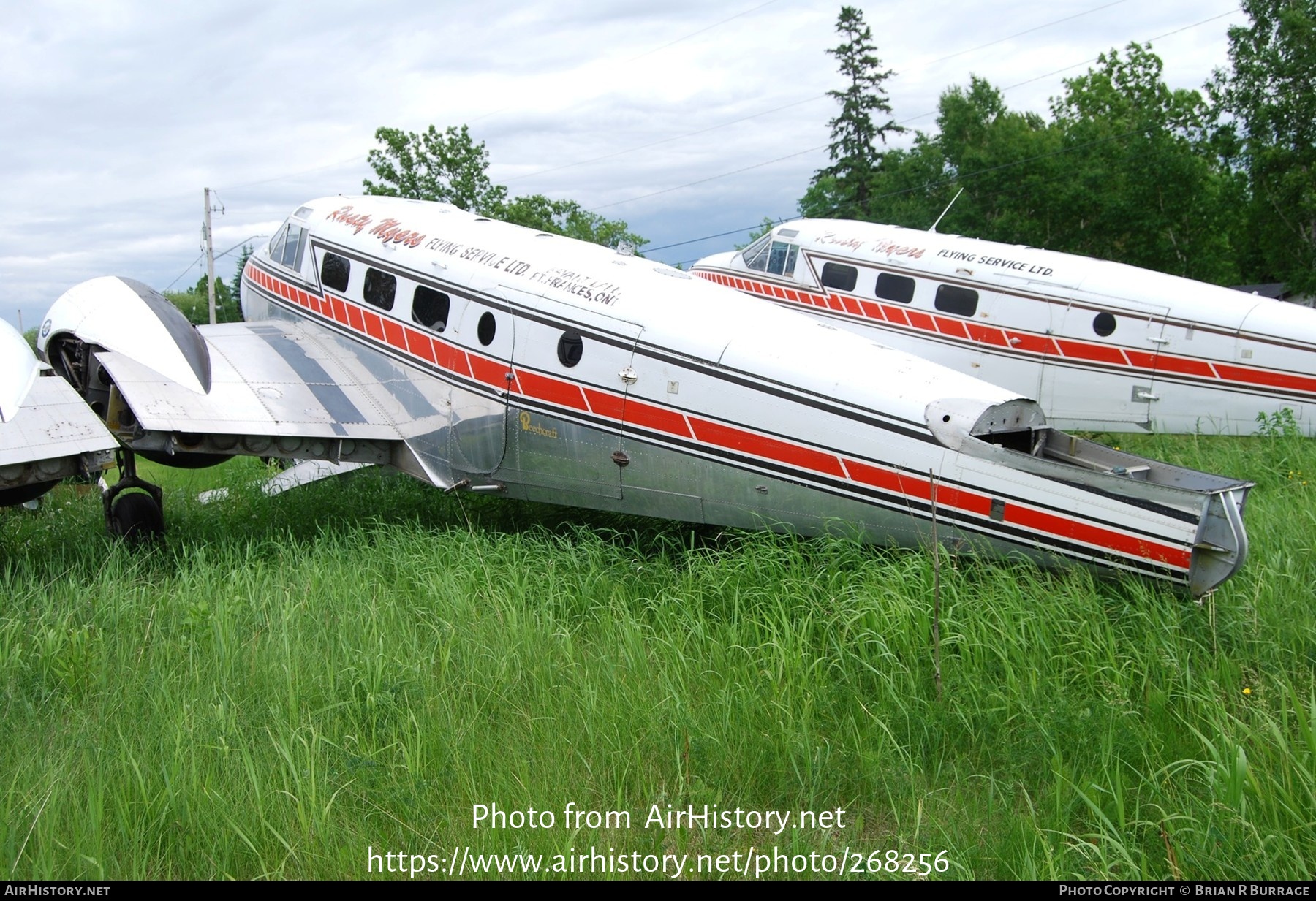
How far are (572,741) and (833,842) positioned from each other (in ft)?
5.04

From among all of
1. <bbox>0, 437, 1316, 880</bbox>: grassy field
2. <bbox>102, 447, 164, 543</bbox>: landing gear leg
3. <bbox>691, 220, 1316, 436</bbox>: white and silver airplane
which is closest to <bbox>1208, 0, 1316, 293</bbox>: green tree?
<bbox>691, 220, 1316, 436</bbox>: white and silver airplane

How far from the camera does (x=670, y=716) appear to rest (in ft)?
17.9

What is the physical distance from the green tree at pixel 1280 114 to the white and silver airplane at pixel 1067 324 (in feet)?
45.8

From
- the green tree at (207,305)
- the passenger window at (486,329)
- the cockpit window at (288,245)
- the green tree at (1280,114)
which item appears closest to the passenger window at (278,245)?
the cockpit window at (288,245)

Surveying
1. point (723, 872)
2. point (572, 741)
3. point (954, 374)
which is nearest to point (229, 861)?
point (572, 741)

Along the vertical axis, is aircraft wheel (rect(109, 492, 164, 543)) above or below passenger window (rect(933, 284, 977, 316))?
below

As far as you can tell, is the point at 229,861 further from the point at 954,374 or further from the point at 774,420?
the point at 954,374

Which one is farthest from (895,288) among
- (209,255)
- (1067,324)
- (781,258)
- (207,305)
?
(207,305)

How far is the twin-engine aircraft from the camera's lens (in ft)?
21.4

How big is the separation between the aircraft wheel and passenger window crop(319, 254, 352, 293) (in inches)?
118

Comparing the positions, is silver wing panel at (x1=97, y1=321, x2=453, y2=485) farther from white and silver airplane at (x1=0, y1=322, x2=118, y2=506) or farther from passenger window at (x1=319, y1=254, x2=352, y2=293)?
passenger window at (x1=319, y1=254, x2=352, y2=293)

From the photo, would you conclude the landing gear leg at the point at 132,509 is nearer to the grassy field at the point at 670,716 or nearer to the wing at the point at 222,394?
the wing at the point at 222,394

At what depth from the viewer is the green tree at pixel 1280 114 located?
23.1 meters

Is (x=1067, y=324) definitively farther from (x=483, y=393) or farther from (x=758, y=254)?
(x=483, y=393)
